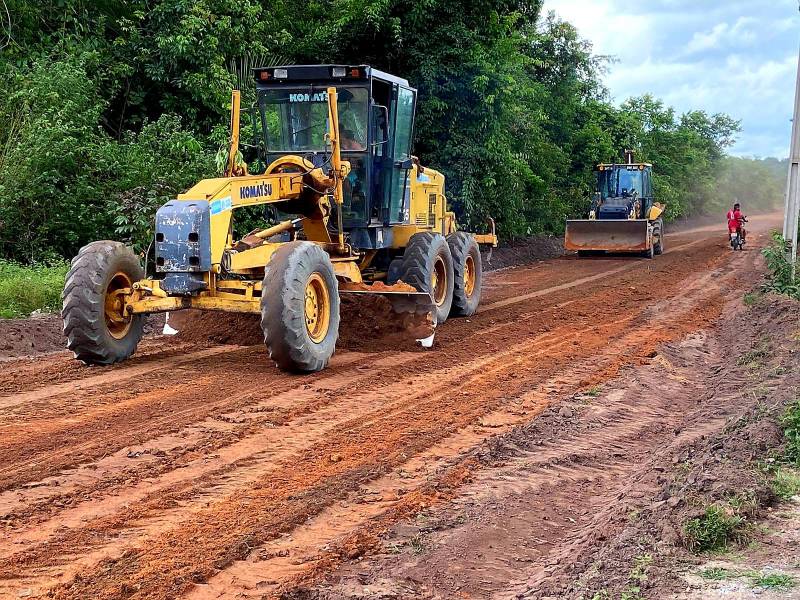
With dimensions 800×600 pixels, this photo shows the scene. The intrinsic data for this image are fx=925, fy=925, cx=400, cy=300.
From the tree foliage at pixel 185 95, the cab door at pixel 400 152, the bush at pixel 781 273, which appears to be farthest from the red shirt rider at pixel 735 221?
the cab door at pixel 400 152

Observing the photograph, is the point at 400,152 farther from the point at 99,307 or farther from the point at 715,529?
the point at 715,529

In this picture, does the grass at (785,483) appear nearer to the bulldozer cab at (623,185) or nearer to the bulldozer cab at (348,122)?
the bulldozer cab at (348,122)

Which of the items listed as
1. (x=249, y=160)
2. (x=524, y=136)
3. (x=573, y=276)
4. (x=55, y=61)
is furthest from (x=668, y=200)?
(x=55, y=61)

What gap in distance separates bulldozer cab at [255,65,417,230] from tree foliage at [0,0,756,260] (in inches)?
147

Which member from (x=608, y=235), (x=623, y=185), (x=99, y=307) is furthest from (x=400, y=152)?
(x=623, y=185)

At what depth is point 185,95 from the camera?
58.8ft

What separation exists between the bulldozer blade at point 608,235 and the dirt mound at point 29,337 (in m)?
17.4

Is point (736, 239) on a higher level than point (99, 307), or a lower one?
higher

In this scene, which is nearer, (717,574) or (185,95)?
(717,574)

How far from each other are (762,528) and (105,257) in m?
6.44

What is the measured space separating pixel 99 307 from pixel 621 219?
20.5 m

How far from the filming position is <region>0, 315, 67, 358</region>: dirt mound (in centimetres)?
1042

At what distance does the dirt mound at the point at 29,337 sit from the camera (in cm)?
1042

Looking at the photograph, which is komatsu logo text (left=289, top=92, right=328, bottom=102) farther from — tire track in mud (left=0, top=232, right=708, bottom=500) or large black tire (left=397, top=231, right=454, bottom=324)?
tire track in mud (left=0, top=232, right=708, bottom=500)
